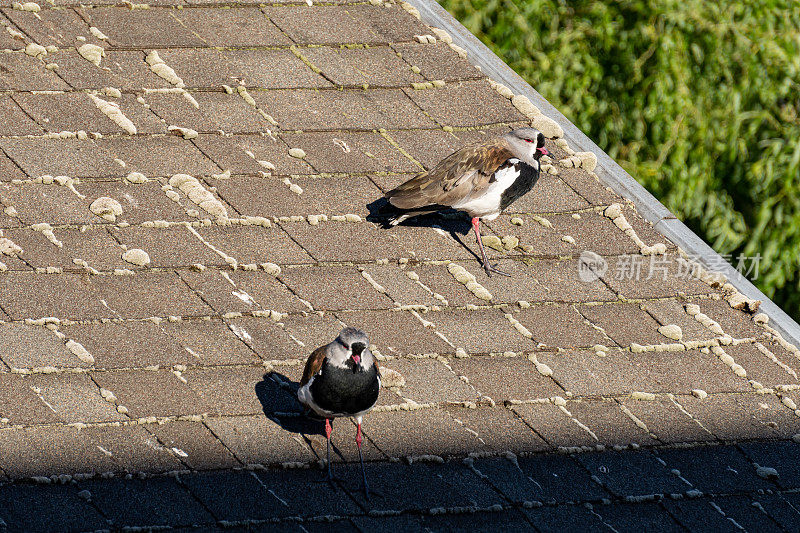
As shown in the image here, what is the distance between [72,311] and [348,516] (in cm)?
159

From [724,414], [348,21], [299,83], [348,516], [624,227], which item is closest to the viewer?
[348,516]

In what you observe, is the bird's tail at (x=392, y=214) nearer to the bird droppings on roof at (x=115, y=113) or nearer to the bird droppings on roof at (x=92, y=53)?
the bird droppings on roof at (x=115, y=113)

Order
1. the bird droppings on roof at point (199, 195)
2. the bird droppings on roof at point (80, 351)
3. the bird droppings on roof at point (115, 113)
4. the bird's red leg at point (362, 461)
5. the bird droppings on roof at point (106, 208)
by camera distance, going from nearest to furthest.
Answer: the bird's red leg at point (362, 461) < the bird droppings on roof at point (80, 351) < the bird droppings on roof at point (106, 208) < the bird droppings on roof at point (199, 195) < the bird droppings on roof at point (115, 113)

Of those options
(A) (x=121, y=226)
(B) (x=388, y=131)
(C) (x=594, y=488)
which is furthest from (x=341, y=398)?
(B) (x=388, y=131)

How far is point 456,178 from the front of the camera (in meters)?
5.49

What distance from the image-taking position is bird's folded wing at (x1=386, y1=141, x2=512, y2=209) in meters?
5.36

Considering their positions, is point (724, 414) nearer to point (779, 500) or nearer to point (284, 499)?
point (779, 500)

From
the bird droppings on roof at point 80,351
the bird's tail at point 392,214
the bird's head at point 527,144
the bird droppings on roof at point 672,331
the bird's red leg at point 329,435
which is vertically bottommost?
the bird droppings on roof at point 80,351

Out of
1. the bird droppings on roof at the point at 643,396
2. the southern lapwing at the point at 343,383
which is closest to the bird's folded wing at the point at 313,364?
the southern lapwing at the point at 343,383

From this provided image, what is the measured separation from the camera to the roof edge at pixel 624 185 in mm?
5445

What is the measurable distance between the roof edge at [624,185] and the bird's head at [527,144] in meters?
0.46

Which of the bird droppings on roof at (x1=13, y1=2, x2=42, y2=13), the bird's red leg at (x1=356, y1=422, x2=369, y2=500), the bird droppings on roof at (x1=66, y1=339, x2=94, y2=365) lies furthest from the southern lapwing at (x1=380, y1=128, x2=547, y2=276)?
the bird droppings on roof at (x1=13, y1=2, x2=42, y2=13)

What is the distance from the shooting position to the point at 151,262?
484 centimetres

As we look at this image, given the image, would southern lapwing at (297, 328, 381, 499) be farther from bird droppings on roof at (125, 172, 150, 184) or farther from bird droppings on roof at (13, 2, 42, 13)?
bird droppings on roof at (13, 2, 42, 13)
